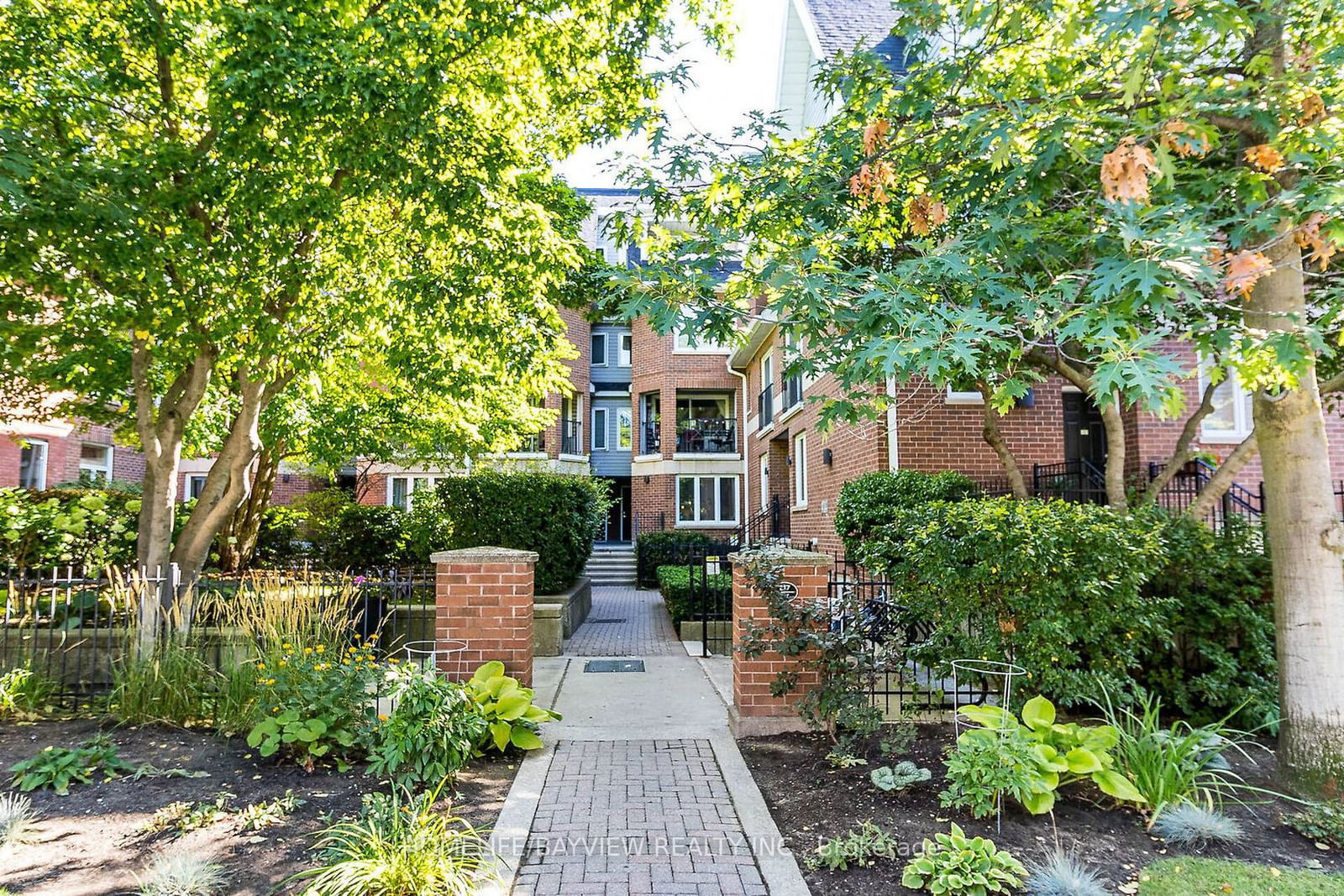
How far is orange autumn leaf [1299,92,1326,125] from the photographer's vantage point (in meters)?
4.15

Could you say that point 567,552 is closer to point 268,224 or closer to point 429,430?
point 429,430

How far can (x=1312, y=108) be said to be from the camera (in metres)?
4.17

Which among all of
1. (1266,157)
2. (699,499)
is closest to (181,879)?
(1266,157)

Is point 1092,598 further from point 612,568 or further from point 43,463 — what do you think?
point 43,463

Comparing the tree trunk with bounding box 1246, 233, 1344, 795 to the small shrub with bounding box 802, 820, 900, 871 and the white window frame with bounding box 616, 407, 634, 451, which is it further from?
the white window frame with bounding box 616, 407, 634, 451

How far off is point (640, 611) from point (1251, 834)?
1034cm

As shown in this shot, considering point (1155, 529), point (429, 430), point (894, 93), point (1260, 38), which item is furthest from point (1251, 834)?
point (429, 430)

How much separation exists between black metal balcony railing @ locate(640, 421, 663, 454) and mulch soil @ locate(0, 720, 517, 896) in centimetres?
1843

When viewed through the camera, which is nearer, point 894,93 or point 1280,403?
point 1280,403

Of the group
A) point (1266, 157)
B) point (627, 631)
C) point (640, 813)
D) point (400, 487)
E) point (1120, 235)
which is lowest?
point (627, 631)

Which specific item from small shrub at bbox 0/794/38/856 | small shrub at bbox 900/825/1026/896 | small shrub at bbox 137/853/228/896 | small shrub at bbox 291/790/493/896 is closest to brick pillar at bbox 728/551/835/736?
small shrub at bbox 900/825/1026/896

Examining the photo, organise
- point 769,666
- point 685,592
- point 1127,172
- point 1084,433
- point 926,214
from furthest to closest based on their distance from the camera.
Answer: point 1084,433
point 685,592
point 769,666
point 926,214
point 1127,172

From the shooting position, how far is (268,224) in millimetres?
6602

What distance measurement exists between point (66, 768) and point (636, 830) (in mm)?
3434
